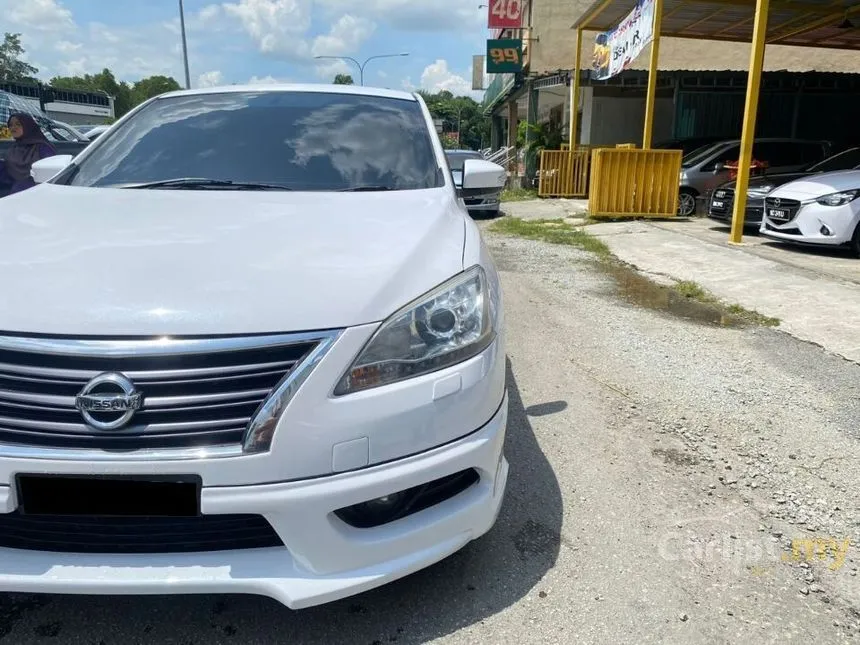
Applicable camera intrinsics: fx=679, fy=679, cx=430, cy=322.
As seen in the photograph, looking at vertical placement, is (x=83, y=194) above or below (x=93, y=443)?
above

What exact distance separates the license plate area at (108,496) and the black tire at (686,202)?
43.2 ft

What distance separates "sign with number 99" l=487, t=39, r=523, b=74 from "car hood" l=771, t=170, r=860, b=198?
15.0m

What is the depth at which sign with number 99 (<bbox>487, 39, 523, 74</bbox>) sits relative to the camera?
22.3 meters

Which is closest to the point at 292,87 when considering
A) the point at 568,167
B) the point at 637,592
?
the point at 637,592

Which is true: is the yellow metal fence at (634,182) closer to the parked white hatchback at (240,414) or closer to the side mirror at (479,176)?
the side mirror at (479,176)

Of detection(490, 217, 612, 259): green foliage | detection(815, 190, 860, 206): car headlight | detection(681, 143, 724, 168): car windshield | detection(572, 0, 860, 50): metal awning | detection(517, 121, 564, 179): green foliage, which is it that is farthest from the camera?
detection(517, 121, 564, 179): green foliage

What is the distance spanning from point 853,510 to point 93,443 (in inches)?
112

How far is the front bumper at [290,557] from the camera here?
5.70 feet

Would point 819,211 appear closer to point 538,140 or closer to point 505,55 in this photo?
point 538,140

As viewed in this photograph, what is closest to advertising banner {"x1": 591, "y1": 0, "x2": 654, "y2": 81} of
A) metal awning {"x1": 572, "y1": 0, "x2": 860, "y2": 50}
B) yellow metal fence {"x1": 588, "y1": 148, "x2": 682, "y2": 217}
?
metal awning {"x1": 572, "y1": 0, "x2": 860, "y2": 50}

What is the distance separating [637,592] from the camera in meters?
2.25

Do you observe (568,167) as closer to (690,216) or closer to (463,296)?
(690,216)

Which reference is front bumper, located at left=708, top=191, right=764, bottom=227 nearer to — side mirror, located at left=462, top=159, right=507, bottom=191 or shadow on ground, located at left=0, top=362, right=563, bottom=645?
side mirror, located at left=462, top=159, right=507, bottom=191

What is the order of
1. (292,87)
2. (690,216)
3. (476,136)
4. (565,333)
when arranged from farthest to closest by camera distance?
1. (476,136)
2. (690,216)
3. (565,333)
4. (292,87)
